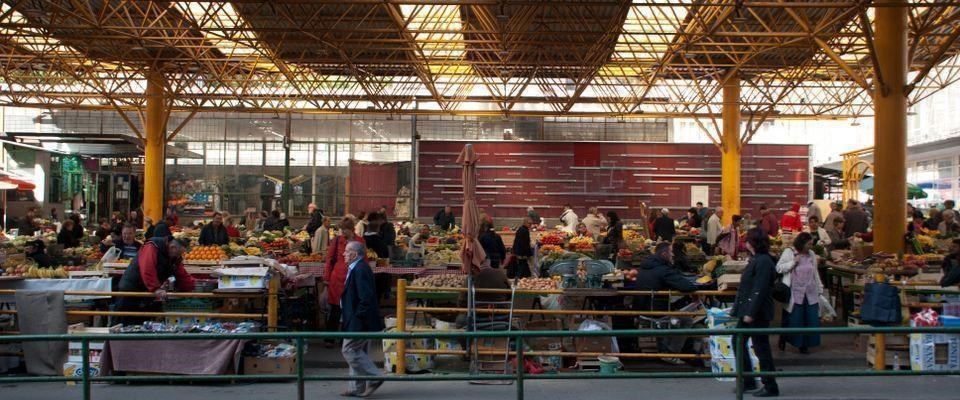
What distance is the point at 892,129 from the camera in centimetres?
1475

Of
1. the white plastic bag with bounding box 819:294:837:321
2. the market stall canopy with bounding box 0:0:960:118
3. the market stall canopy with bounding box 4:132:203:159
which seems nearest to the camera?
the white plastic bag with bounding box 819:294:837:321

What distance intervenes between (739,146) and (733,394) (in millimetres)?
22380

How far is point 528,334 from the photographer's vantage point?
5.85 m

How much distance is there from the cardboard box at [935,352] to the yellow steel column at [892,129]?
21.2 ft

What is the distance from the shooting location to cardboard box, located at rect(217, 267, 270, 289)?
9203mm

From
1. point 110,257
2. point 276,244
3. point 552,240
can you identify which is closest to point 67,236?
point 276,244

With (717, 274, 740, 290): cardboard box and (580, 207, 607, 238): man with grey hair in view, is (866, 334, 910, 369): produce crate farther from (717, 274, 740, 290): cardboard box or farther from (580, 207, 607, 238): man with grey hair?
(580, 207, 607, 238): man with grey hair

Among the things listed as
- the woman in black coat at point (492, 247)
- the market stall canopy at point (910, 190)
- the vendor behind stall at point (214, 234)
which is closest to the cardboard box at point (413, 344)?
the woman in black coat at point (492, 247)

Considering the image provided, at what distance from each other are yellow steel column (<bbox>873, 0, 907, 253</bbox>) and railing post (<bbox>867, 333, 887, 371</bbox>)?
6422mm

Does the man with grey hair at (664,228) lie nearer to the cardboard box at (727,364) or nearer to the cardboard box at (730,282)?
the cardboard box at (730,282)

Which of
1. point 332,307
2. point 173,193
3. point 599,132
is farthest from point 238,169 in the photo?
point 332,307

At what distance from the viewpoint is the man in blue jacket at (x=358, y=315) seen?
302 inches

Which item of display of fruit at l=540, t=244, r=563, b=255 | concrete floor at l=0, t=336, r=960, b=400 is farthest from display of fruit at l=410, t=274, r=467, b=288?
display of fruit at l=540, t=244, r=563, b=255

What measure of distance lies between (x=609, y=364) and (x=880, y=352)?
321 centimetres
